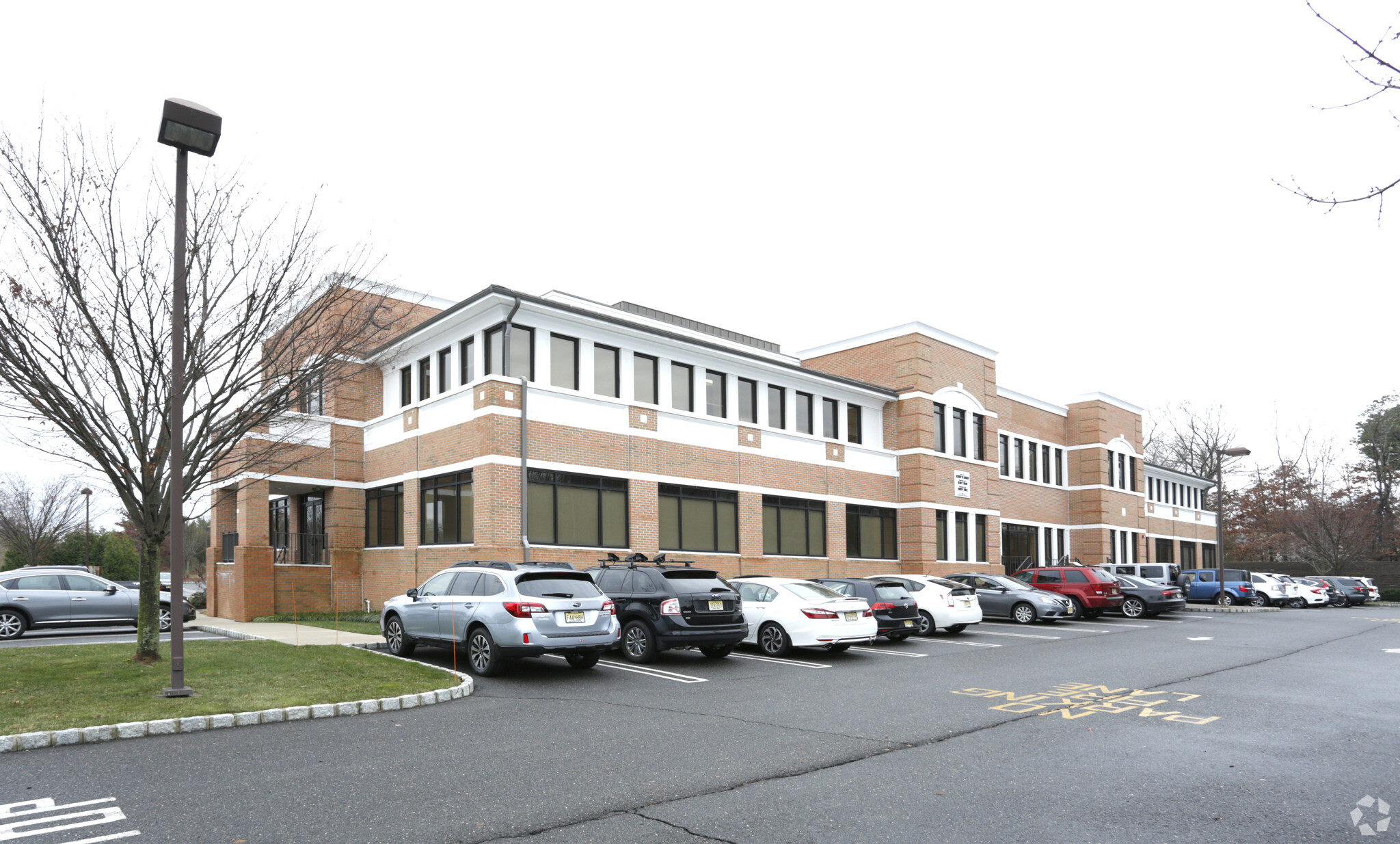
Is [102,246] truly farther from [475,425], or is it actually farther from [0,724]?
[475,425]

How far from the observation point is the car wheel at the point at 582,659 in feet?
47.4

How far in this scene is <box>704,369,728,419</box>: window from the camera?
2773 cm

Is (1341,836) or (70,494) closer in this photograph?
(1341,836)

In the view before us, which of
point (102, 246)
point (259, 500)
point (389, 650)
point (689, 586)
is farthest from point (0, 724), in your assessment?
point (259, 500)

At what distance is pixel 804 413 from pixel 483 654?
1920cm

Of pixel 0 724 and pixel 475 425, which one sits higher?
pixel 475 425

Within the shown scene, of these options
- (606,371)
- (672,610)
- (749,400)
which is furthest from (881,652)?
(749,400)

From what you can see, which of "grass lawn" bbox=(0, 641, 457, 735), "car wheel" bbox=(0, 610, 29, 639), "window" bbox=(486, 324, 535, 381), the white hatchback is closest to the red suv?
the white hatchback

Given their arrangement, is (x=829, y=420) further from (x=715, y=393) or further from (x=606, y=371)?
(x=606, y=371)

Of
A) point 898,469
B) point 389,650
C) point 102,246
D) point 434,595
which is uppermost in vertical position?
point 102,246

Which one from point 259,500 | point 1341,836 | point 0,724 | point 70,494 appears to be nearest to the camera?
point 1341,836

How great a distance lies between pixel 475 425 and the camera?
22.4 metres

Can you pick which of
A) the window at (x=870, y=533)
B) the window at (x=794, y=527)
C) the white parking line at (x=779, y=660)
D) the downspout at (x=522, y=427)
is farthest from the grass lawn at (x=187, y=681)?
the window at (x=870, y=533)

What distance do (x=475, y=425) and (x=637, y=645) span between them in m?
8.89
